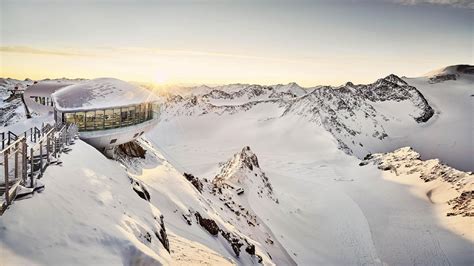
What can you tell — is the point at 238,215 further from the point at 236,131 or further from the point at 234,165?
the point at 236,131

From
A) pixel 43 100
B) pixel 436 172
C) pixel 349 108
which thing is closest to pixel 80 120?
pixel 43 100

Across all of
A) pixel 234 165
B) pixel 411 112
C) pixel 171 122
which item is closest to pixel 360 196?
pixel 234 165

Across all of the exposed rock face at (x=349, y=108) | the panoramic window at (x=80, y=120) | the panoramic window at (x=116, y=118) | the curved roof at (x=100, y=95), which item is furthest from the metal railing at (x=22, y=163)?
the exposed rock face at (x=349, y=108)

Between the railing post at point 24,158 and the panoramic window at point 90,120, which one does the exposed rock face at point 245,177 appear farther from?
the railing post at point 24,158

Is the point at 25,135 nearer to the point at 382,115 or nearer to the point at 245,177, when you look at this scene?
the point at 245,177

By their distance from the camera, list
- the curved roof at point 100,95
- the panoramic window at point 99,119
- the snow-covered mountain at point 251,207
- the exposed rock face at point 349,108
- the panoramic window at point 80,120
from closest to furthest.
A: the snow-covered mountain at point 251,207
the panoramic window at point 80,120
the panoramic window at point 99,119
the curved roof at point 100,95
the exposed rock face at point 349,108

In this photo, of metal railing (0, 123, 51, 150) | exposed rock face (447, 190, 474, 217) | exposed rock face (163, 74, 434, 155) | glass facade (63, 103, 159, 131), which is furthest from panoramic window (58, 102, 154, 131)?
exposed rock face (163, 74, 434, 155)
